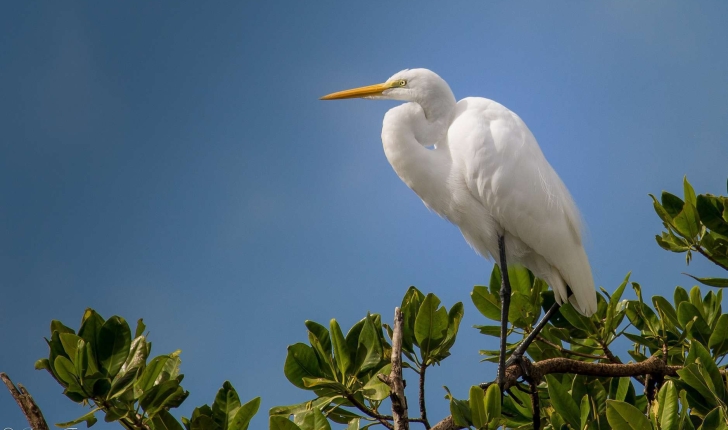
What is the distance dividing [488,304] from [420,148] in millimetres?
952

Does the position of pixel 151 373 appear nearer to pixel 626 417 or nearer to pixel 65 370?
pixel 65 370

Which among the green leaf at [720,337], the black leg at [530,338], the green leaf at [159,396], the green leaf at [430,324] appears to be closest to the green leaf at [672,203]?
the green leaf at [720,337]

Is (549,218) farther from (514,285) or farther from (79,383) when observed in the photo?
(79,383)

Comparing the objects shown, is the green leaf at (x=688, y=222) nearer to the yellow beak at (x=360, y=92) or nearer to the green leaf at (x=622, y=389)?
the green leaf at (x=622, y=389)

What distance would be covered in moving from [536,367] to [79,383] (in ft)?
6.18

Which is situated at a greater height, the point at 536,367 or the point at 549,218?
the point at 549,218

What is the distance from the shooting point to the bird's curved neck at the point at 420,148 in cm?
402

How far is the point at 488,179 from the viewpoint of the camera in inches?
151

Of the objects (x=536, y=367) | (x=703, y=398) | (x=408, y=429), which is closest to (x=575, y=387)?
(x=536, y=367)

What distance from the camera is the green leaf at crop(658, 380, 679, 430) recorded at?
2301 millimetres

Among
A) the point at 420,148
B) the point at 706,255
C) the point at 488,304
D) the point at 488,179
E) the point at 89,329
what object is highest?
the point at 420,148

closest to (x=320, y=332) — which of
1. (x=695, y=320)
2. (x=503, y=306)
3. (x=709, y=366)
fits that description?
(x=503, y=306)

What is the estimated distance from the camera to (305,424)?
234cm

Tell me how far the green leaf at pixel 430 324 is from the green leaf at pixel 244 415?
73 cm
